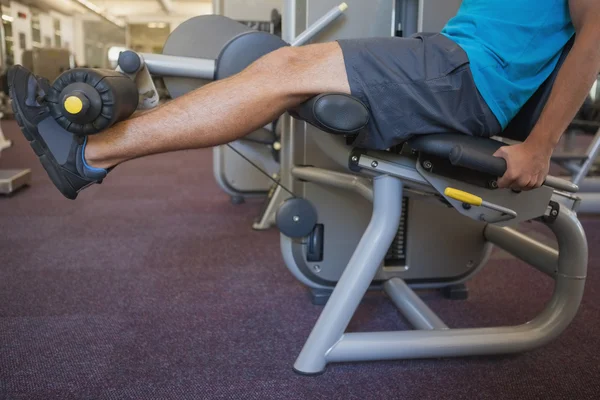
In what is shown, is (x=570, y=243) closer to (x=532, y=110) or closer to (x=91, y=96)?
(x=532, y=110)

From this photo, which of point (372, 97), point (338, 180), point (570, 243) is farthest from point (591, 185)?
point (372, 97)

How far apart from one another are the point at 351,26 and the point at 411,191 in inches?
18.5

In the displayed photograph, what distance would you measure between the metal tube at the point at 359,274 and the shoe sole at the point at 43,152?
56 cm

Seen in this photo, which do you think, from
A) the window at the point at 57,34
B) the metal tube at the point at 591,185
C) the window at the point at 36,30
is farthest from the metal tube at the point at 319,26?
the window at the point at 57,34

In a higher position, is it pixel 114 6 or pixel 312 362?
pixel 114 6

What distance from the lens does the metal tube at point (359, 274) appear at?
1.07 metres

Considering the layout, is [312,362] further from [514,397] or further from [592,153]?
[592,153]

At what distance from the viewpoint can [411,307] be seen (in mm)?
1335

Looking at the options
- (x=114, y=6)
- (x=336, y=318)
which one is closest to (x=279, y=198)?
(x=336, y=318)

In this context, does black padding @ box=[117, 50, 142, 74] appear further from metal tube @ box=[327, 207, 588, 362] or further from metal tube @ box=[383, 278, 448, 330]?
metal tube @ box=[383, 278, 448, 330]

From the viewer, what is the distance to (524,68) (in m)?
1.04

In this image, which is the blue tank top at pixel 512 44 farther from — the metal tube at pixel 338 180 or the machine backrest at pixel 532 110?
the metal tube at pixel 338 180

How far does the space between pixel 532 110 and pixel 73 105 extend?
92 centimetres

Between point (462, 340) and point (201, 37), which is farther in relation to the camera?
point (201, 37)
